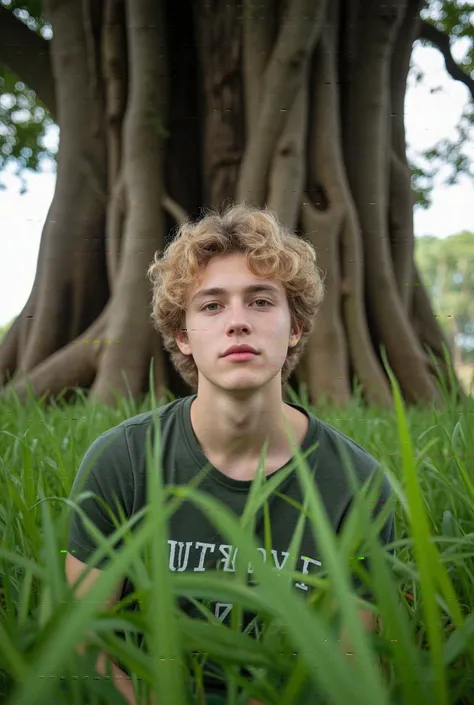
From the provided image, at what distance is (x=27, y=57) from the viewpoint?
2.71 metres

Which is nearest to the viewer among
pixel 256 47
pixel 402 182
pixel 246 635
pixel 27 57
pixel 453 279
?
pixel 246 635

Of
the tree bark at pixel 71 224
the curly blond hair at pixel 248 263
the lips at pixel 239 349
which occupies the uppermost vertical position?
the tree bark at pixel 71 224

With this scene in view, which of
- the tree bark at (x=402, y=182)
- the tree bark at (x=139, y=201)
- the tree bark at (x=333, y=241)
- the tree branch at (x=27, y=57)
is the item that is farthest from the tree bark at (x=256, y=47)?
the tree branch at (x=27, y=57)

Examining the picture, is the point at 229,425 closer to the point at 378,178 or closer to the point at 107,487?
the point at 107,487

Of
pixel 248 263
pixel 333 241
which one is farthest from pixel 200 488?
pixel 333 241

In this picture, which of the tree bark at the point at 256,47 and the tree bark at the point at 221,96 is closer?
the tree bark at the point at 256,47

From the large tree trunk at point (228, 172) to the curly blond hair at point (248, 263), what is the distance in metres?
0.80

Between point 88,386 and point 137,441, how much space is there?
1348 mm

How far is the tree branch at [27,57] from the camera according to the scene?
245cm

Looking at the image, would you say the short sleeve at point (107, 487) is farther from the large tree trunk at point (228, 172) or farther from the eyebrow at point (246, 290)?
the large tree trunk at point (228, 172)

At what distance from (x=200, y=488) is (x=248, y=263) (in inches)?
14.1

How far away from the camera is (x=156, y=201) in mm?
2246

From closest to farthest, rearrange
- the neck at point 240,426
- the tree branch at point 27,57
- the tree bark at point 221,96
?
the neck at point 240,426
the tree bark at point 221,96
the tree branch at point 27,57

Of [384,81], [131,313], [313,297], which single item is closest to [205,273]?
[313,297]
